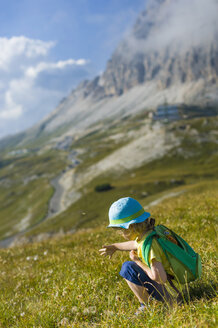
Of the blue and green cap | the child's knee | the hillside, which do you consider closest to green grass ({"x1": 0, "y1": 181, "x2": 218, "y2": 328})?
the child's knee

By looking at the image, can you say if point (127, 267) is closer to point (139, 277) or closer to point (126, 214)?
point (139, 277)

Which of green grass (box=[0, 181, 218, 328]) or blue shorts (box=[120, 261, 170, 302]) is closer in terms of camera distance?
green grass (box=[0, 181, 218, 328])

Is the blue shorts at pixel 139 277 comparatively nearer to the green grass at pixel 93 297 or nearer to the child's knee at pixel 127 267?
the child's knee at pixel 127 267

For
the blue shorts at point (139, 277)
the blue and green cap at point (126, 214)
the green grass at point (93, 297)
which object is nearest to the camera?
the green grass at point (93, 297)

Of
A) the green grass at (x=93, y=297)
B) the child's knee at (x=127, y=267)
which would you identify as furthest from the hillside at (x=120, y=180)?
the child's knee at (x=127, y=267)

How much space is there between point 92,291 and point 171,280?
5.50ft

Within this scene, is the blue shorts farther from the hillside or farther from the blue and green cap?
the hillside

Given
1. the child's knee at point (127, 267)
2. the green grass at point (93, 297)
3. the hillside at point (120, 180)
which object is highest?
the child's knee at point (127, 267)

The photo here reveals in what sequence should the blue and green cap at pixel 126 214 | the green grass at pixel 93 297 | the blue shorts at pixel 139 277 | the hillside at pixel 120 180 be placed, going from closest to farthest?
the green grass at pixel 93 297 → the blue and green cap at pixel 126 214 → the blue shorts at pixel 139 277 → the hillside at pixel 120 180

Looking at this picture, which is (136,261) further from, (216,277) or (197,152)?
(197,152)

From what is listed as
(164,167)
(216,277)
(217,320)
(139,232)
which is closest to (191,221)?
(216,277)

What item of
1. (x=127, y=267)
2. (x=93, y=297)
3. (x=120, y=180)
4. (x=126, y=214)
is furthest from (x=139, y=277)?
(x=120, y=180)

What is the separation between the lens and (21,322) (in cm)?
449

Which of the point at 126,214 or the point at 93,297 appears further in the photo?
the point at 93,297
